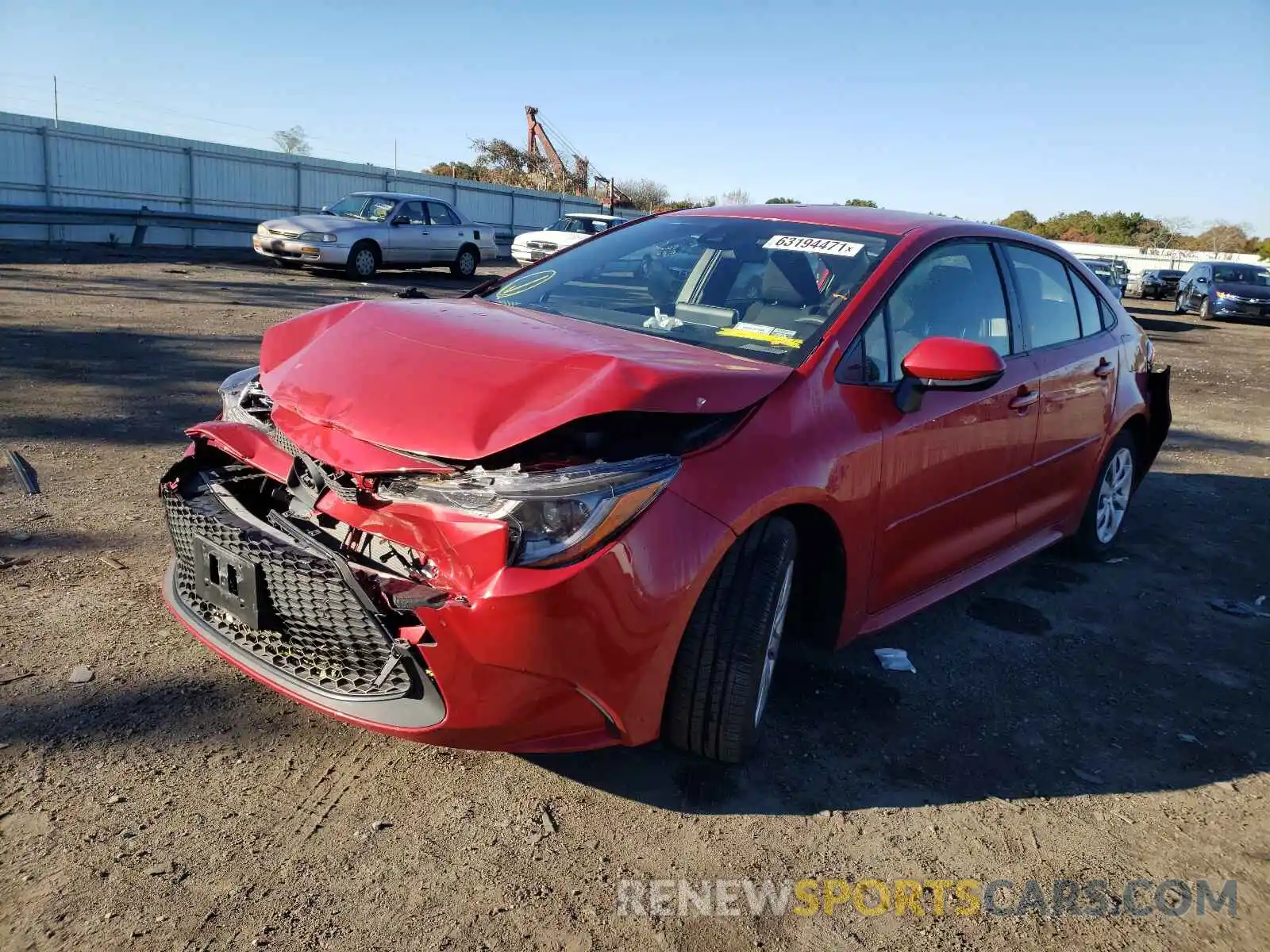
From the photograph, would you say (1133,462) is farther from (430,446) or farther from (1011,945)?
(430,446)

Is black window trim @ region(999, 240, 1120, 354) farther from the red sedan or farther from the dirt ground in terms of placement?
the dirt ground

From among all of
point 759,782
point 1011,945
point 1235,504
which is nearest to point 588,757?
point 759,782

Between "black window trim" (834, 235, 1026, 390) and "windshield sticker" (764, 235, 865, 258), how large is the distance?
218 mm

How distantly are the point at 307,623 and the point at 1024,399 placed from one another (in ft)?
9.59

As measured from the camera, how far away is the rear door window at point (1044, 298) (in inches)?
169

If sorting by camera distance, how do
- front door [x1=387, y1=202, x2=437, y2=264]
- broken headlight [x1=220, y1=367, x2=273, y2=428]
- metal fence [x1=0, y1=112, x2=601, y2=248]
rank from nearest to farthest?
1. broken headlight [x1=220, y1=367, x2=273, y2=428]
2. front door [x1=387, y1=202, x2=437, y2=264]
3. metal fence [x1=0, y1=112, x2=601, y2=248]

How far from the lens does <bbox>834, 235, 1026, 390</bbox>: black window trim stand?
321cm

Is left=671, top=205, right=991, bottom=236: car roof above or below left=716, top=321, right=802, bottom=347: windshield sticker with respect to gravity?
above

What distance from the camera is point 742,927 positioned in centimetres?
232

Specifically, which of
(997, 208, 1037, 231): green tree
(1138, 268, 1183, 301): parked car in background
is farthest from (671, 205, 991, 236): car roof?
(997, 208, 1037, 231): green tree

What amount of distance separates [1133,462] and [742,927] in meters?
4.17

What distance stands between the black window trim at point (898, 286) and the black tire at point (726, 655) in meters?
0.74

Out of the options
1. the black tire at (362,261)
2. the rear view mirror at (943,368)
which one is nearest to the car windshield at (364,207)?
the black tire at (362,261)

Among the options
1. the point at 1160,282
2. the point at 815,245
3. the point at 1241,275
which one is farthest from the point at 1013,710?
the point at 1160,282
